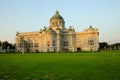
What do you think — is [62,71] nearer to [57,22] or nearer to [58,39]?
[58,39]

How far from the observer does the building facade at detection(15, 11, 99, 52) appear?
87.9m

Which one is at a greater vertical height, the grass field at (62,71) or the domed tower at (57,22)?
the domed tower at (57,22)

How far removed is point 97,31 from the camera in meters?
87.7

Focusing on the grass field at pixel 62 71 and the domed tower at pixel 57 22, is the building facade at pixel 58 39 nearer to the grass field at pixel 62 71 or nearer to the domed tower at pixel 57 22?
the domed tower at pixel 57 22

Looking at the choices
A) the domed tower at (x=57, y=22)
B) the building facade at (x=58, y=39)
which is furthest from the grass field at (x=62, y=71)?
the domed tower at (x=57, y=22)

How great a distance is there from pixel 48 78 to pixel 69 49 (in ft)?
267

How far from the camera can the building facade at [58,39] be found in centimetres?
8788

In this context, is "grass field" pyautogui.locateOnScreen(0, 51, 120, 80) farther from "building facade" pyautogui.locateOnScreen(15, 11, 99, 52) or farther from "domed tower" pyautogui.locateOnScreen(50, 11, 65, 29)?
"domed tower" pyautogui.locateOnScreen(50, 11, 65, 29)

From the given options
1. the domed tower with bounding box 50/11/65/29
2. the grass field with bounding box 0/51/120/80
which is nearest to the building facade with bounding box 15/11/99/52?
the domed tower with bounding box 50/11/65/29

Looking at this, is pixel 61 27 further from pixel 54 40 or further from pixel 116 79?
pixel 116 79

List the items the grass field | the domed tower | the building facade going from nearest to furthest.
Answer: the grass field, the building facade, the domed tower

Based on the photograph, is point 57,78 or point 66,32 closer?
point 57,78

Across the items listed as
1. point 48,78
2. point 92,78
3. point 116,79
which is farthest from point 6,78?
point 116,79

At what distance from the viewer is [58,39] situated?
294 ft
